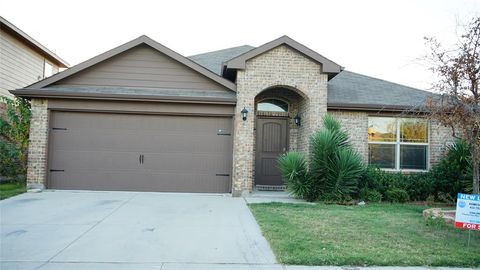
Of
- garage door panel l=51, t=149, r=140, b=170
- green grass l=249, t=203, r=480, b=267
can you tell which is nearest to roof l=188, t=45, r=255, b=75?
garage door panel l=51, t=149, r=140, b=170

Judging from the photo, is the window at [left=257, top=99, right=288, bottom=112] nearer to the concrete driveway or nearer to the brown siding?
the brown siding

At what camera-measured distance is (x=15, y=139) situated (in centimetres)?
1206

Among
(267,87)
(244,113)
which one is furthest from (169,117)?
(267,87)

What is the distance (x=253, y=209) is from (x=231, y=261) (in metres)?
3.56

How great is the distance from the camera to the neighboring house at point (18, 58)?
13.2m

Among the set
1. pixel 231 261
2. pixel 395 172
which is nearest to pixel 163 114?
pixel 231 261

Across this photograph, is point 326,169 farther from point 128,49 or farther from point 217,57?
point 217,57

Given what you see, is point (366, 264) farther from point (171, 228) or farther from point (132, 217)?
point (132, 217)

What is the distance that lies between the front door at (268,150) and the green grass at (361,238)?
11.7 feet

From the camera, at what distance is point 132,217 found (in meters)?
7.57

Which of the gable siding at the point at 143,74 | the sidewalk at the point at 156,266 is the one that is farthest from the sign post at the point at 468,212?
the gable siding at the point at 143,74

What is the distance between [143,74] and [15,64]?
6665 millimetres

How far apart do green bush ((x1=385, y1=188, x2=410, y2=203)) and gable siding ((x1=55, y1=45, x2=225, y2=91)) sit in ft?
19.7

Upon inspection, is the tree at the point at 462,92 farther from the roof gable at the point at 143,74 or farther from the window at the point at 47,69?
the window at the point at 47,69
